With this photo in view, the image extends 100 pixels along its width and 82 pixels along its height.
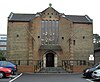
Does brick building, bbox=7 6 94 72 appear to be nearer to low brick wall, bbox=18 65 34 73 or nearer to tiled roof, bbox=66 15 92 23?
tiled roof, bbox=66 15 92 23

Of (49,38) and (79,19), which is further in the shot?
(79,19)

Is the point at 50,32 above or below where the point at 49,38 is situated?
above

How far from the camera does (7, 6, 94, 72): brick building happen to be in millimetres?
47344

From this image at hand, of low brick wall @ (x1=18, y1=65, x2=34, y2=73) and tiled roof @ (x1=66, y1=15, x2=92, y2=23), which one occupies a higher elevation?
tiled roof @ (x1=66, y1=15, x2=92, y2=23)

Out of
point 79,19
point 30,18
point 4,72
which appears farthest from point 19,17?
point 4,72

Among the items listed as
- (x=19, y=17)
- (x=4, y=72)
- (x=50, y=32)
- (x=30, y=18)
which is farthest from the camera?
(x=19, y=17)

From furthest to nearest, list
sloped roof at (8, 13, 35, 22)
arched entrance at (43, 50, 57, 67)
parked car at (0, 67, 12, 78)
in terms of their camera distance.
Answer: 1. sloped roof at (8, 13, 35, 22)
2. arched entrance at (43, 50, 57, 67)
3. parked car at (0, 67, 12, 78)

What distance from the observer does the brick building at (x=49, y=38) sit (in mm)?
47344

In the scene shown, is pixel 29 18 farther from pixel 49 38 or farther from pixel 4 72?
pixel 4 72

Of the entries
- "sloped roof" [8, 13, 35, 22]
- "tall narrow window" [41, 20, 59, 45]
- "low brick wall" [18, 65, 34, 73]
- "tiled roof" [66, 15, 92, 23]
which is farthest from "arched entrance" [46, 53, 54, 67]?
"low brick wall" [18, 65, 34, 73]

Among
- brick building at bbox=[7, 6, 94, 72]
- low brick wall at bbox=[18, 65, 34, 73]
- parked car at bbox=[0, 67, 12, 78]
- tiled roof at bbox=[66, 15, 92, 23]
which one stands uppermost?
tiled roof at bbox=[66, 15, 92, 23]

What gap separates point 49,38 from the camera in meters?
48.6

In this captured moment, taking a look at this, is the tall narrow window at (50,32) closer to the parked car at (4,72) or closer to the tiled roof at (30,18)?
the tiled roof at (30,18)

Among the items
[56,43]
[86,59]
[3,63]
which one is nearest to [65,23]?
[56,43]
